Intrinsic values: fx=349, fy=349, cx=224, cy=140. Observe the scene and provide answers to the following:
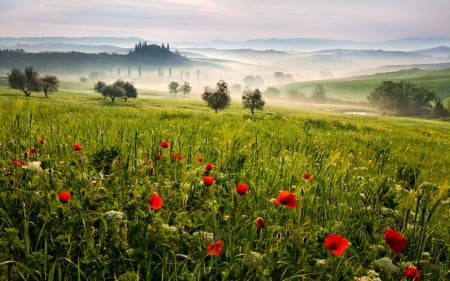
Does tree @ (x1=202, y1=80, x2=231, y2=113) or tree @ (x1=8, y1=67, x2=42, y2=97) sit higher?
tree @ (x1=8, y1=67, x2=42, y2=97)

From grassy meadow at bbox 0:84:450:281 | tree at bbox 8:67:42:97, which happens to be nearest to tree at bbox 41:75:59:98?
tree at bbox 8:67:42:97

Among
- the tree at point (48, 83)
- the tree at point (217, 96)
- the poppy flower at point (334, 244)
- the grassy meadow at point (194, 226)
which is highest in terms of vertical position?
the tree at point (48, 83)

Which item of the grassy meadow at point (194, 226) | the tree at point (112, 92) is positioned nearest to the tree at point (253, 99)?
the tree at point (112, 92)

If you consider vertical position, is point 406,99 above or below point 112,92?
below

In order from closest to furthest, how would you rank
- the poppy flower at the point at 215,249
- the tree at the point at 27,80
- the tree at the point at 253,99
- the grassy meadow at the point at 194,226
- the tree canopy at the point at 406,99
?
1. the poppy flower at the point at 215,249
2. the grassy meadow at the point at 194,226
3. the tree at the point at 253,99
4. the tree at the point at 27,80
5. the tree canopy at the point at 406,99

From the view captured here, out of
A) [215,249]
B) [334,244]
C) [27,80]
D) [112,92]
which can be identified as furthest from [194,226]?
[27,80]

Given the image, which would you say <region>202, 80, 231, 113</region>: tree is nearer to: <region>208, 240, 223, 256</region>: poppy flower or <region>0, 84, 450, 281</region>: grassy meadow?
<region>0, 84, 450, 281</region>: grassy meadow

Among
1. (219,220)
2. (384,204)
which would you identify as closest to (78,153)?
(219,220)

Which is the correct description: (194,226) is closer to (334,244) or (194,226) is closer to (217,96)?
(334,244)

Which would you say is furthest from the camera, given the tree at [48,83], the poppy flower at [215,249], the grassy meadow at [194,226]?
the tree at [48,83]

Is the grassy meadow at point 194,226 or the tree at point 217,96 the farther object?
the tree at point 217,96

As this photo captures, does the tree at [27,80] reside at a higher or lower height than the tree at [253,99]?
higher

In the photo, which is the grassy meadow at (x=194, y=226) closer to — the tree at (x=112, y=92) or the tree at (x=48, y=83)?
the tree at (x=112, y=92)

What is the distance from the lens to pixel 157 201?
2.47 m
